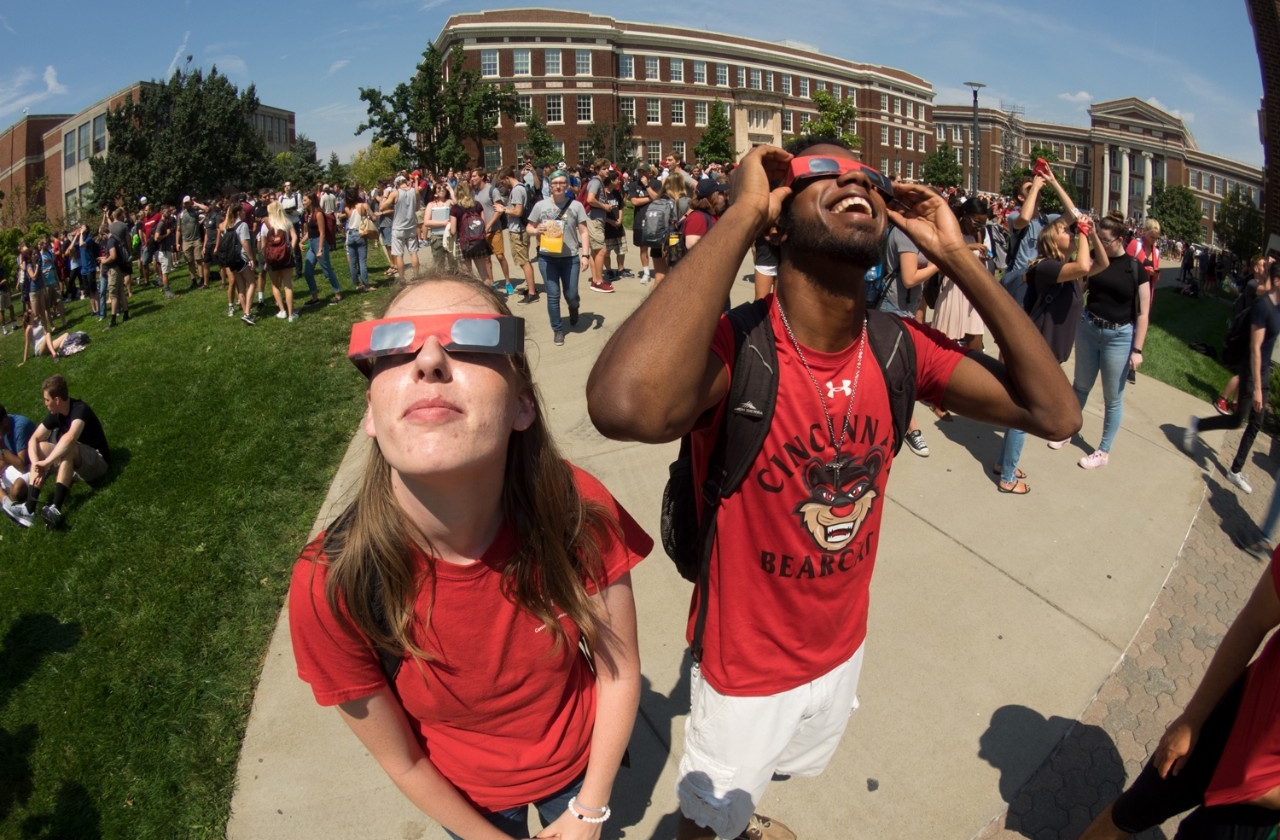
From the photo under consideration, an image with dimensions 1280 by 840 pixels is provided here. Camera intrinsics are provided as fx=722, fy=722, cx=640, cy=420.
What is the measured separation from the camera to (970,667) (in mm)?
→ 3605

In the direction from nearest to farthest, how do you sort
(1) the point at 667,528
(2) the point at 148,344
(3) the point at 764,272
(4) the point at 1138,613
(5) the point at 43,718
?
1. (1) the point at 667,528
2. (5) the point at 43,718
3. (4) the point at 1138,613
4. (3) the point at 764,272
5. (2) the point at 148,344

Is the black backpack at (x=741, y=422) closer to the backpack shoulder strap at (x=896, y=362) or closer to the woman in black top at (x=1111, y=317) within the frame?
the backpack shoulder strap at (x=896, y=362)

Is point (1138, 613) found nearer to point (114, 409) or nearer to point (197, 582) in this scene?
point (197, 582)

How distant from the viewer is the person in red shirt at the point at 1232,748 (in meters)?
1.77

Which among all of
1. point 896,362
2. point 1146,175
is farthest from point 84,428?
point 1146,175

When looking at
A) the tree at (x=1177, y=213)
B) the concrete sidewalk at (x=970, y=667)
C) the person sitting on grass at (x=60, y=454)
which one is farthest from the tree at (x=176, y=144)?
the tree at (x=1177, y=213)

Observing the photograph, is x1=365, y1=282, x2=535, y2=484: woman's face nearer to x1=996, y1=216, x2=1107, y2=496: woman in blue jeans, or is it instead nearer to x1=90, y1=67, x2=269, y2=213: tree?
x1=996, y1=216, x2=1107, y2=496: woman in blue jeans

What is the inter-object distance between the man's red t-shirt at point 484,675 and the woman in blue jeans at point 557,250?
7016 mm

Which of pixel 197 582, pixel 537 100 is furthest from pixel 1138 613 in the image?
pixel 537 100

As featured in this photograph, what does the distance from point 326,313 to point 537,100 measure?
2263 inches

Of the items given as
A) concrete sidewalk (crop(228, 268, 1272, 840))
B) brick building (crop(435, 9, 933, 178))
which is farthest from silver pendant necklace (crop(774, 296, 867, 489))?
brick building (crop(435, 9, 933, 178))

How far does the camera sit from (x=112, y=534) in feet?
18.1

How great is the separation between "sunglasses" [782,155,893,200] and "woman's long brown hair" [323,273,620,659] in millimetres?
730

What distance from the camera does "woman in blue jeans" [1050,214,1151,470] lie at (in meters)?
5.20
